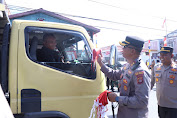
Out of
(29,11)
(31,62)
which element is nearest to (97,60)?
(31,62)

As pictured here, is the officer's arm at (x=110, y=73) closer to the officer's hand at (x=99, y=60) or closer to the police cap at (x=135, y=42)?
the officer's hand at (x=99, y=60)

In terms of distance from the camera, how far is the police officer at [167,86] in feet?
8.58

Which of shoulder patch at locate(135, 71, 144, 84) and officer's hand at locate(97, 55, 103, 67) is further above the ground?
officer's hand at locate(97, 55, 103, 67)

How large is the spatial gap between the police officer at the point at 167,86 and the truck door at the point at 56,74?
47.1 inches

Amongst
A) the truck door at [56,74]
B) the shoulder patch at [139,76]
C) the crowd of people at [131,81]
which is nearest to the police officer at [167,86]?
the crowd of people at [131,81]

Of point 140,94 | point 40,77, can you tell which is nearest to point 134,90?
point 140,94

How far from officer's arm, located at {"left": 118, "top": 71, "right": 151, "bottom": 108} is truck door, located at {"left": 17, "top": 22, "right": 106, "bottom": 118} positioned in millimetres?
605

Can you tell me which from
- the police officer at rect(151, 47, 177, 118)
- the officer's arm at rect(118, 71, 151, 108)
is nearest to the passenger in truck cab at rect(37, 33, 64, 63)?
the officer's arm at rect(118, 71, 151, 108)

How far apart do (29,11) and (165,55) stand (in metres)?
10.3

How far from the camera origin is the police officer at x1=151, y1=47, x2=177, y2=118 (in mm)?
2614

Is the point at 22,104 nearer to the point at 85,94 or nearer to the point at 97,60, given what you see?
the point at 85,94

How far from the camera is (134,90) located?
5.76ft

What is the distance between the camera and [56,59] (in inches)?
86.7

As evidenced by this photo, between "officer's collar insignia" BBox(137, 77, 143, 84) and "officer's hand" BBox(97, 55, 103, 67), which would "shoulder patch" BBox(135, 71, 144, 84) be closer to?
"officer's collar insignia" BBox(137, 77, 143, 84)
